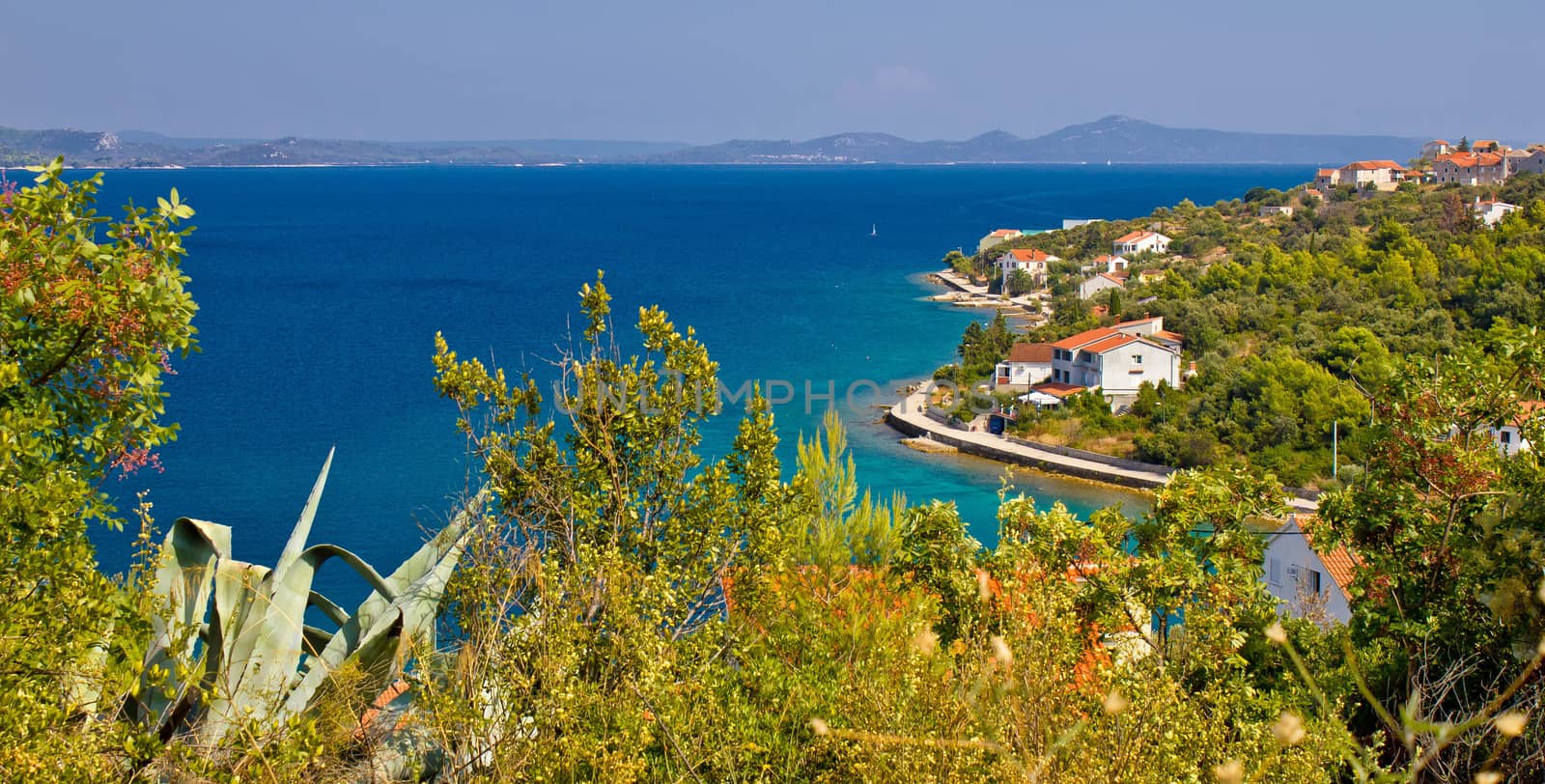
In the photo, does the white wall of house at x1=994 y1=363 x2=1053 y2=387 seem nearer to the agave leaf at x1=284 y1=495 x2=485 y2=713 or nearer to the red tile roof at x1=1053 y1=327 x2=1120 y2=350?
the red tile roof at x1=1053 y1=327 x2=1120 y2=350

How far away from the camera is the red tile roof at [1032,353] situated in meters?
35.5

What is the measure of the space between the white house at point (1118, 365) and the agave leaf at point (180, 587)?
96.6 ft

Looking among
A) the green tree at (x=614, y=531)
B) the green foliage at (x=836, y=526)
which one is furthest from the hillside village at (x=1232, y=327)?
the green tree at (x=614, y=531)

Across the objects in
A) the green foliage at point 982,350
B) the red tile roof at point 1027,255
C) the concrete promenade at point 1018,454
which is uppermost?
the red tile roof at point 1027,255

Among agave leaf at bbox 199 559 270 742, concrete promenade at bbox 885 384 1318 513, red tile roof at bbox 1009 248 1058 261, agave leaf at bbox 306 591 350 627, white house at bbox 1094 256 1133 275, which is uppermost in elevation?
agave leaf at bbox 199 559 270 742

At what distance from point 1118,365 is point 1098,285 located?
18889 mm

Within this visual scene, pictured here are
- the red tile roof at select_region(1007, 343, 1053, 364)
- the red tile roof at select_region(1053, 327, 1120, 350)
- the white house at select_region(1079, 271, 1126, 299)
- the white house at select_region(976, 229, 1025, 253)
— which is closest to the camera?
the red tile roof at select_region(1053, 327, 1120, 350)

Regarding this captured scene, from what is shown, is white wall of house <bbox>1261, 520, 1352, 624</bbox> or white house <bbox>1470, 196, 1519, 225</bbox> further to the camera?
white house <bbox>1470, 196, 1519, 225</bbox>

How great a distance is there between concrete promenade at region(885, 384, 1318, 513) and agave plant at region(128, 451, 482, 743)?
846 inches

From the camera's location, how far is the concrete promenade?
27.6 m

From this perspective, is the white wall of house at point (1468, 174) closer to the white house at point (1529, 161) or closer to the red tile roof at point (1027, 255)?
the white house at point (1529, 161)

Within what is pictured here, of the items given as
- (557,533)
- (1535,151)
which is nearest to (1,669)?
(557,533)

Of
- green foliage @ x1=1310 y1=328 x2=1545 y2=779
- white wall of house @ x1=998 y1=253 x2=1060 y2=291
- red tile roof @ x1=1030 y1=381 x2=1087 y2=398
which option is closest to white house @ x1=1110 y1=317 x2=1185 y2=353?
red tile roof @ x1=1030 y1=381 x2=1087 y2=398

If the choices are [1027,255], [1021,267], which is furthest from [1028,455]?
[1027,255]
